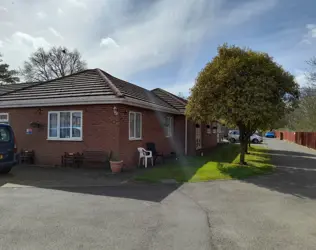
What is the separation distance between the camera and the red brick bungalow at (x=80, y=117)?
40.5 feet

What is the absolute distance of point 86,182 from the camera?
31.4 ft

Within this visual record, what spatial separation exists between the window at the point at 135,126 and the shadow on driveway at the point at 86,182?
8.35 ft

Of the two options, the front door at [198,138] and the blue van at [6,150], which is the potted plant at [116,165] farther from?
the front door at [198,138]

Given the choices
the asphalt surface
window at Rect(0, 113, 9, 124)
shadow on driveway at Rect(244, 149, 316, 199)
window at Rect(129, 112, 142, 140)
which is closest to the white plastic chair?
window at Rect(129, 112, 142, 140)

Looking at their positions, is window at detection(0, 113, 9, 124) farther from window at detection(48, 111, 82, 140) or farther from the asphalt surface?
the asphalt surface

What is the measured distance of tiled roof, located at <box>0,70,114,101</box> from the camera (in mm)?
13030

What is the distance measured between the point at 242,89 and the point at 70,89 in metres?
7.85

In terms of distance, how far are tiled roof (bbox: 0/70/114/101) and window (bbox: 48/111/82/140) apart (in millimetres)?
839

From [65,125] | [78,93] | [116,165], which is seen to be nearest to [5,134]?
[65,125]

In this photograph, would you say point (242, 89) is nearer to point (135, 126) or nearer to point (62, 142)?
point (135, 126)

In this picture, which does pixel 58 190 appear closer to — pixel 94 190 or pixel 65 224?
pixel 94 190

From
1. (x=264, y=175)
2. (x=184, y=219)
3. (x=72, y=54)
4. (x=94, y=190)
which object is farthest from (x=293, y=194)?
(x=72, y=54)

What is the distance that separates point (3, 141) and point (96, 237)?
7500mm

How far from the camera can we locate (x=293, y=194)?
27.4 feet
